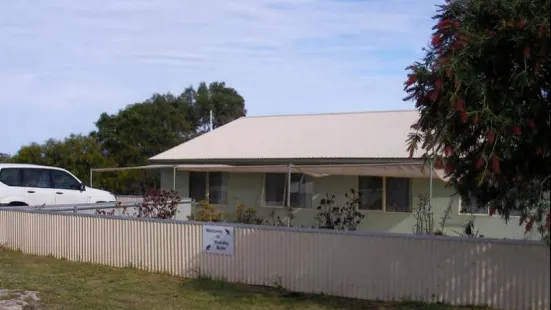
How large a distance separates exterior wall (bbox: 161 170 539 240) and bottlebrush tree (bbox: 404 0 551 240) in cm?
759

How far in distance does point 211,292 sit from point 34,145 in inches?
1217

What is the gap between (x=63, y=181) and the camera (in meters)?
19.6

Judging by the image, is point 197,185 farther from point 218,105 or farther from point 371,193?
point 218,105

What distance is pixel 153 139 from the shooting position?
4375 centimetres

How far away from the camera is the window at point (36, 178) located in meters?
18.8

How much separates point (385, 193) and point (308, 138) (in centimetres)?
377

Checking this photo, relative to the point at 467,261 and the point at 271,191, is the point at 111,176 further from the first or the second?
the point at 467,261

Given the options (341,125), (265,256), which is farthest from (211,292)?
(341,125)

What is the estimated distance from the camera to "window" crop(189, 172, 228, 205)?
2256cm

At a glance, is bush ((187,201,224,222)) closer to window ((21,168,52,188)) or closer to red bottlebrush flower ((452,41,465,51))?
window ((21,168,52,188))

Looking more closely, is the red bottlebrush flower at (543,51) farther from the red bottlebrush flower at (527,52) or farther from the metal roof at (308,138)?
the metal roof at (308,138)

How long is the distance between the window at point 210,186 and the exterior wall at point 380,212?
325mm

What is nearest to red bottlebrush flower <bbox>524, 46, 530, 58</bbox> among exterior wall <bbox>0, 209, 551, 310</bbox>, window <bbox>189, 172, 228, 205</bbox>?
exterior wall <bbox>0, 209, 551, 310</bbox>

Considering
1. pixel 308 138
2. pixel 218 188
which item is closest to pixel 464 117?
pixel 308 138
